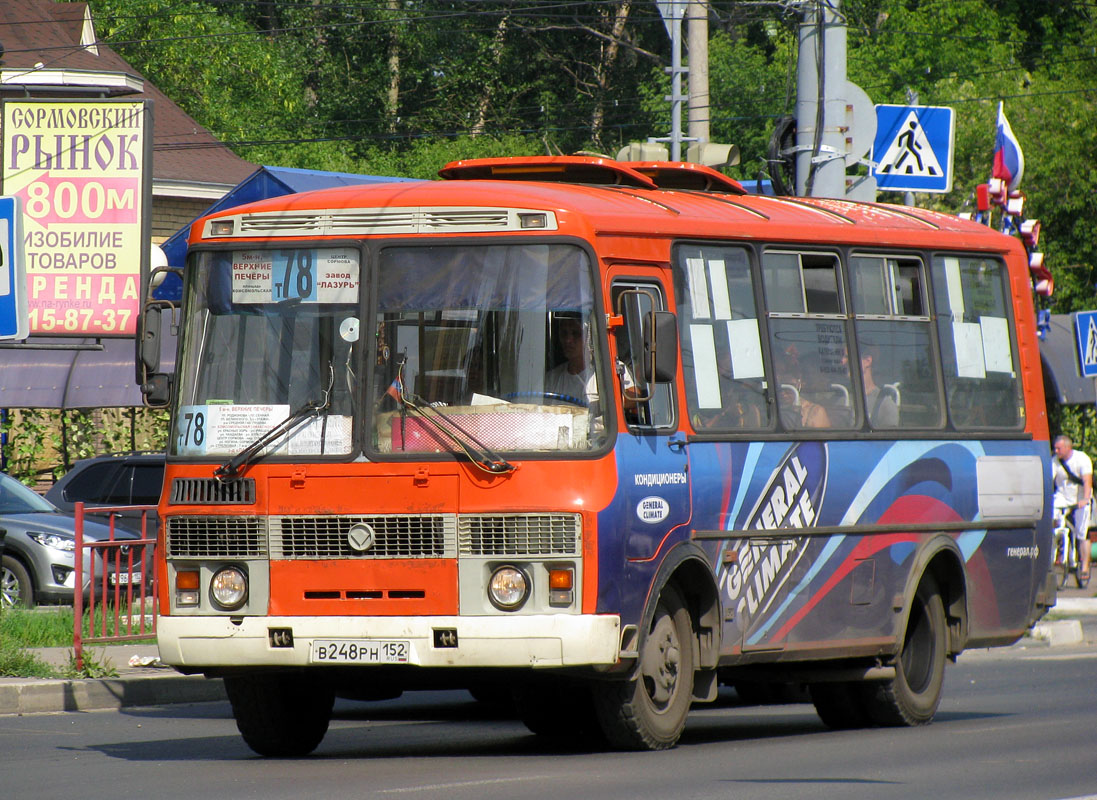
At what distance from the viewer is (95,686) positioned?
1325 centimetres

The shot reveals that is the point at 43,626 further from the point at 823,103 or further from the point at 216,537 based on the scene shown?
the point at 823,103

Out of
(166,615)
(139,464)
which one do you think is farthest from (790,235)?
(139,464)

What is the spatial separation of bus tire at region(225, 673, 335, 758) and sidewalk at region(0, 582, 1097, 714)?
3.10 m

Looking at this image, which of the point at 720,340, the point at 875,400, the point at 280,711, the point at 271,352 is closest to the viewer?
the point at 271,352

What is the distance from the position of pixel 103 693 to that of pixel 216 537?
402 centimetres

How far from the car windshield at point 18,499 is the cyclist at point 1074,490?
40.5 ft

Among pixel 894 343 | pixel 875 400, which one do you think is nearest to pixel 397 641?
pixel 875 400

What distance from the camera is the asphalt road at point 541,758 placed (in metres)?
8.64

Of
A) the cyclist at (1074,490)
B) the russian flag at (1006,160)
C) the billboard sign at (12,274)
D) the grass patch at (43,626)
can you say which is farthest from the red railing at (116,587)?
the cyclist at (1074,490)

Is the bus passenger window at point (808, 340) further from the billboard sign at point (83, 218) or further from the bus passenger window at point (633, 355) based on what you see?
the billboard sign at point (83, 218)

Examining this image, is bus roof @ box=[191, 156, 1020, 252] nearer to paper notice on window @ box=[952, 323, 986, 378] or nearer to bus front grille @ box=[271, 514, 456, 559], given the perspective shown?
paper notice on window @ box=[952, 323, 986, 378]

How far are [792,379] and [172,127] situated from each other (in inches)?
1255

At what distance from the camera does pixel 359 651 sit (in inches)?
369

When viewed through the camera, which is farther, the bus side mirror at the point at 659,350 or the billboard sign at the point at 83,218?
the billboard sign at the point at 83,218
